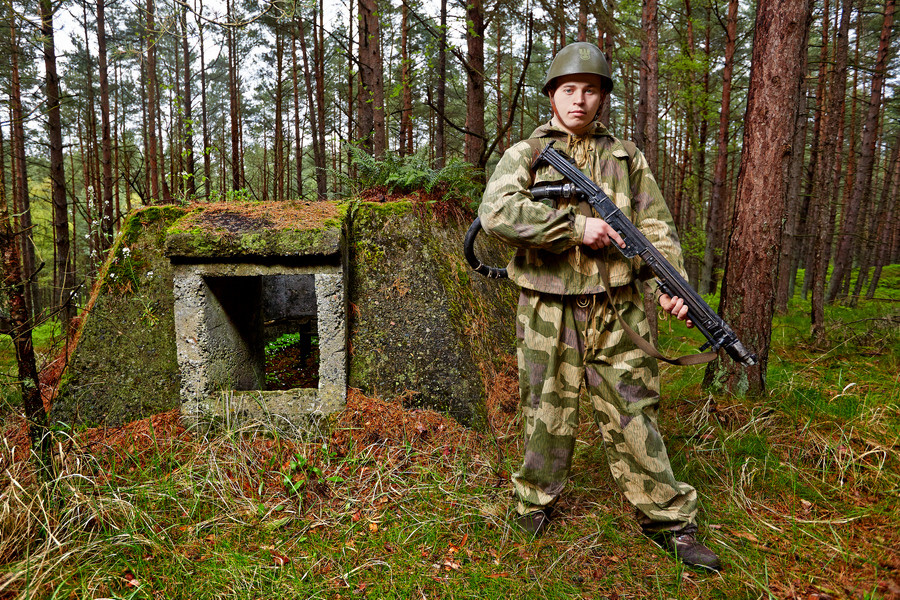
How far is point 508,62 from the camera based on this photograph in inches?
679

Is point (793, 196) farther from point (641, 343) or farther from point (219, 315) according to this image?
point (219, 315)

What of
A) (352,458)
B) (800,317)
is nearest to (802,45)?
(352,458)

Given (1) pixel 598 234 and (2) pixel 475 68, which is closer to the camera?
(1) pixel 598 234

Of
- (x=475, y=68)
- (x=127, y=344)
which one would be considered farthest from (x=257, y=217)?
(x=475, y=68)

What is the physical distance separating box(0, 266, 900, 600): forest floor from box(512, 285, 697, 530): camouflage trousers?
25cm

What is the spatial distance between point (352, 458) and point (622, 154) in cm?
241

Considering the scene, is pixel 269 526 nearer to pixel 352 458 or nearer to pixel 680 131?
pixel 352 458

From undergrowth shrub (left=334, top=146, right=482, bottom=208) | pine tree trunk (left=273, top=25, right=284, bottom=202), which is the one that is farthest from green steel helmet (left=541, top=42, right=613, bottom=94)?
pine tree trunk (left=273, top=25, right=284, bottom=202)

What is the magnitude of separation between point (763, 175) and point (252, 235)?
3.54 metres

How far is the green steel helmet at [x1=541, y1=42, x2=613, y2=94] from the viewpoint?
2.20m

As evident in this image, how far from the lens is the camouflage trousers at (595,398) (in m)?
2.26

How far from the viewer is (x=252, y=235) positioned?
324 cm

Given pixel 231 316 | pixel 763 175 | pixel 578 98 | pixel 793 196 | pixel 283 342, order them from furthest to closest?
pixel 793 196 → pixel 283 342 → pixel 231 316 → pixel 763 175 → pixel 578 98

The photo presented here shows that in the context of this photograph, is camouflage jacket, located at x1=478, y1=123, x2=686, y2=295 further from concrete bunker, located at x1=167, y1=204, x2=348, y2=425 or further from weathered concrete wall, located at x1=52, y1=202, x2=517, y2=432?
concrete bunker, located at x1=167, y1=204, x2=348, y2=425
